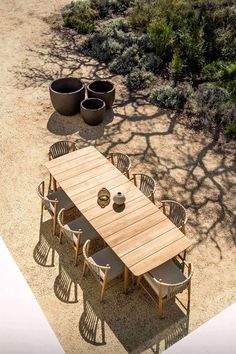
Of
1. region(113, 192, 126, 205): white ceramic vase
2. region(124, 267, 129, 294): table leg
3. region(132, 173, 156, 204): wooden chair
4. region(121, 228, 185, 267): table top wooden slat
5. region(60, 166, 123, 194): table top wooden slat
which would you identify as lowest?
region(124, 267, 129, 294): table leg

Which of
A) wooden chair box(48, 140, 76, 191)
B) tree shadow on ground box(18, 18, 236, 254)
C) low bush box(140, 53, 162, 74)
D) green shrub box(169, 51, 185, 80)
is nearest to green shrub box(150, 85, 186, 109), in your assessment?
tree shadow on ground box(18, 18, 236, 254)

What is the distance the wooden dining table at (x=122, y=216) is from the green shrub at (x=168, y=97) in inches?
162

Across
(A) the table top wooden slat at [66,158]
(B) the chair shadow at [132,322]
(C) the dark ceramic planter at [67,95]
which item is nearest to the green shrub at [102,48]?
(C) the dark ceramic planter at [67,95]

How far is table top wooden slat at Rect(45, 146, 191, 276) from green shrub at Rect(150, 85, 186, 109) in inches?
161

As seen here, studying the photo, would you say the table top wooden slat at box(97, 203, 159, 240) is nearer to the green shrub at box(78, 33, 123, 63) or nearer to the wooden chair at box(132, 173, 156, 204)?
the wooden chair at box(132, 173, 156, 204)

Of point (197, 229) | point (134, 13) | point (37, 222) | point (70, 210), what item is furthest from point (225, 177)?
point (134, 13)

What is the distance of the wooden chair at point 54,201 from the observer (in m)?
7.38

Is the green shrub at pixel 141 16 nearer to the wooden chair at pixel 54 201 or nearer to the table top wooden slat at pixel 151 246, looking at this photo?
the wooden chair at pixel 54 201

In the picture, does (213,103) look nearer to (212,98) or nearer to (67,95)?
(212,98)

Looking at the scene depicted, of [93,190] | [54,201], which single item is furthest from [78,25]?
[54,201]

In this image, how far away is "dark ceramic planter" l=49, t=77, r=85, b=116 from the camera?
1033cm

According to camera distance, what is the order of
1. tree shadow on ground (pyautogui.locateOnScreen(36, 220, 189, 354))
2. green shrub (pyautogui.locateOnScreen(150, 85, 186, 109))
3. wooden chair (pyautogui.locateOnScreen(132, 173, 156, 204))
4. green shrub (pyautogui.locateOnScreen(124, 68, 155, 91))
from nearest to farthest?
1. tree shadow on ground (pyautogui.locateOnScreen(36, 220, 189, 354))
2. wooden chair (pyautogui.locateOnScreen(132, 173, 156, 204))
3. green shrub (pyautogui.locateOnScreen(150, 85, 186, 109))
4. green shrub (pyautogui.locateOnScreen(124, 68, 155, 91))

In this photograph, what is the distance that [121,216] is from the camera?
6812 millimetres

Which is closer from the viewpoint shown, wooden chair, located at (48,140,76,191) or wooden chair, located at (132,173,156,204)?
wooden chair, located at (132,173,156,204)
